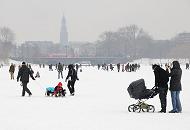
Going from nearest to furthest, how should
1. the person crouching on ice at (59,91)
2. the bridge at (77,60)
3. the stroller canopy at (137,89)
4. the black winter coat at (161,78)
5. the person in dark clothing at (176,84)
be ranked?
the stroller canopy at (137,89) → the person in dark clothing at (176,84) → the black winter coat at (161,78) → the person crouching on ice at (59,91) → the bridge at (77,60)

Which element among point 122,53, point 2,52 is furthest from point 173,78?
point 122,53

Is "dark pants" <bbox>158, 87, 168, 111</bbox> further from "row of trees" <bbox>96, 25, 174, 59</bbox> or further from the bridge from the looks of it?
"row of trees" <bbox>96, 25, 174, 59</bbox>

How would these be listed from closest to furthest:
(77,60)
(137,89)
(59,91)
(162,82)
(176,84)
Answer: (137,89), (176,84), (162,82), (59,91), (77,60)

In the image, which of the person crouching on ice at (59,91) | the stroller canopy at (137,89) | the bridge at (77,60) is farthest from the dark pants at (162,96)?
the bridge at (77,60)

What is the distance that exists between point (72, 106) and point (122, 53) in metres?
171

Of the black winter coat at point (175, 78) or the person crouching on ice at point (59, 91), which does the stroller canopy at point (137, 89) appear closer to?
the black winter coat at point (175, 78)

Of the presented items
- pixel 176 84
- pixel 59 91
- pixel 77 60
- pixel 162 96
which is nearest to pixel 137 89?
pixel 162 96

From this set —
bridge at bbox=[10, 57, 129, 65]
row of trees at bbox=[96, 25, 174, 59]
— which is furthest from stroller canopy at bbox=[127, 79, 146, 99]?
row of trees at bbox=[96, 25, 174, 59]

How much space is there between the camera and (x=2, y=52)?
→ 139 m

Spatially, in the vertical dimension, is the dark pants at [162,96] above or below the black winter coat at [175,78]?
below

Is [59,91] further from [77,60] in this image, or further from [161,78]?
[77,60]

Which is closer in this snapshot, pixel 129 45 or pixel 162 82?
pixel 162 82

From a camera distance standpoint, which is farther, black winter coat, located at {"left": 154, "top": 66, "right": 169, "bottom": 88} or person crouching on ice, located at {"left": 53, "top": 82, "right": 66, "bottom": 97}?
person crouching on ice, located at {"left": 53, "top": 82, "right": 66, "bottom": 97}

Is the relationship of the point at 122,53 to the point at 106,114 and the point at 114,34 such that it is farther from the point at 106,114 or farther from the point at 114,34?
the point at 106,114
